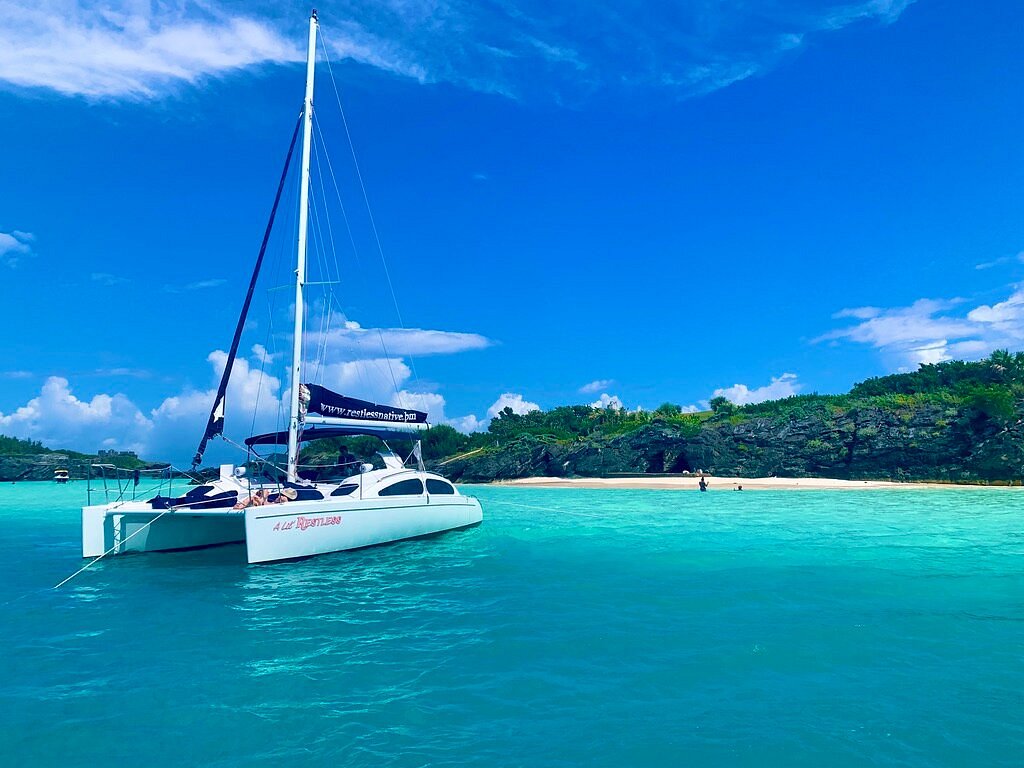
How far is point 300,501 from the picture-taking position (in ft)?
53.7

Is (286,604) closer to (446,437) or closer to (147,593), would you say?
(147,593)

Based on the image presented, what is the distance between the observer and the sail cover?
1958cm

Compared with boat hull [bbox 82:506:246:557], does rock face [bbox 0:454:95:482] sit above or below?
above

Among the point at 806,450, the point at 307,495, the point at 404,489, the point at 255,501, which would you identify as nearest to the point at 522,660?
the point at 307,495

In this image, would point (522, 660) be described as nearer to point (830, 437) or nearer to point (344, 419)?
point (344, 419)

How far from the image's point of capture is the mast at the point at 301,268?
62.6 ft

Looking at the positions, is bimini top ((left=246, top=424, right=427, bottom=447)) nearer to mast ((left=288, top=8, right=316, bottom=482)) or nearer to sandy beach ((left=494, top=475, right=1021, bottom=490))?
mast ((left=288, top=8, right=316, bottom=482))

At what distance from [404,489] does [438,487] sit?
2114mm

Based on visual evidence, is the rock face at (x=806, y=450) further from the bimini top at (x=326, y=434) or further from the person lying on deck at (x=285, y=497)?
the person lying on deck at (x=285, y=497)

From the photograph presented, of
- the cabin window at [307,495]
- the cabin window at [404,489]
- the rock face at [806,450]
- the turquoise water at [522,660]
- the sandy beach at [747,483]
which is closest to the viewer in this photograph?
the turquoise water at [522,660]

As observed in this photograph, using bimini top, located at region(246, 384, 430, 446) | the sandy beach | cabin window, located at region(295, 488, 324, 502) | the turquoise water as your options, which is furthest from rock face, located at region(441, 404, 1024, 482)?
cabin window, located at region(295, 488, 324, 502)

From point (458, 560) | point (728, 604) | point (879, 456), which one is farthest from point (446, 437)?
point (728, 604)

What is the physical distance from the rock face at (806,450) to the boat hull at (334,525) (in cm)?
4550

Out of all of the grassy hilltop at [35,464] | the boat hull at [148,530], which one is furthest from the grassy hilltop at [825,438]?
the grassy hilltop at [35,464]
